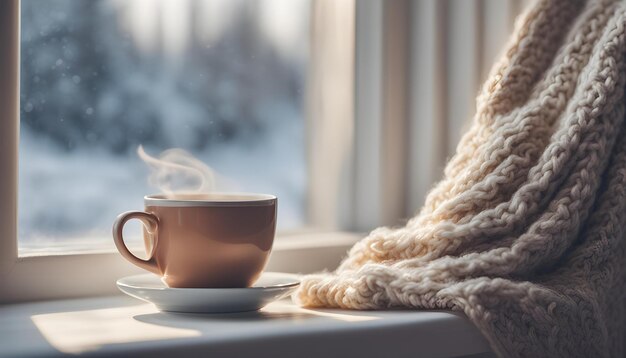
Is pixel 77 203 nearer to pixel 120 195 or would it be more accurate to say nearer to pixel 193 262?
pixel 120 195

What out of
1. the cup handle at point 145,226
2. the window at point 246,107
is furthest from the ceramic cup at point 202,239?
the window at point 246,107

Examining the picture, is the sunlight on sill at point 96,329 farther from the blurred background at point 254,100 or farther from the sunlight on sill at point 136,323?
the blurred background at point 254,100

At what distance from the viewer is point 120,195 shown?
0.88 metres

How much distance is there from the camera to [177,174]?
0.90 m

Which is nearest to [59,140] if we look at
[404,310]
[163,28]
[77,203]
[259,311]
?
[77,203]

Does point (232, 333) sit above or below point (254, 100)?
below

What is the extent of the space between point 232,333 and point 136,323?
0.33 ft

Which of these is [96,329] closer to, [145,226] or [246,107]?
[145,226]

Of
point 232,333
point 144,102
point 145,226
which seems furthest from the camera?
point 144,102

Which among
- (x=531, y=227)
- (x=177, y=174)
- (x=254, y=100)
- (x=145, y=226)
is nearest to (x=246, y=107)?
(x=254, y=100)

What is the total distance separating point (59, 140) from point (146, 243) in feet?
0.60

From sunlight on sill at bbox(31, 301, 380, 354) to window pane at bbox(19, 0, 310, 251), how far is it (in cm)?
15

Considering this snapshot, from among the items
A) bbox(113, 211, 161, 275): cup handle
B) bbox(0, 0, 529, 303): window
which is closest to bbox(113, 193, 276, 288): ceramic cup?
bbox(113, 211, 161, 275): cup handle

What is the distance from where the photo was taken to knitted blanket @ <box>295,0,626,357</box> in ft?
2.27
